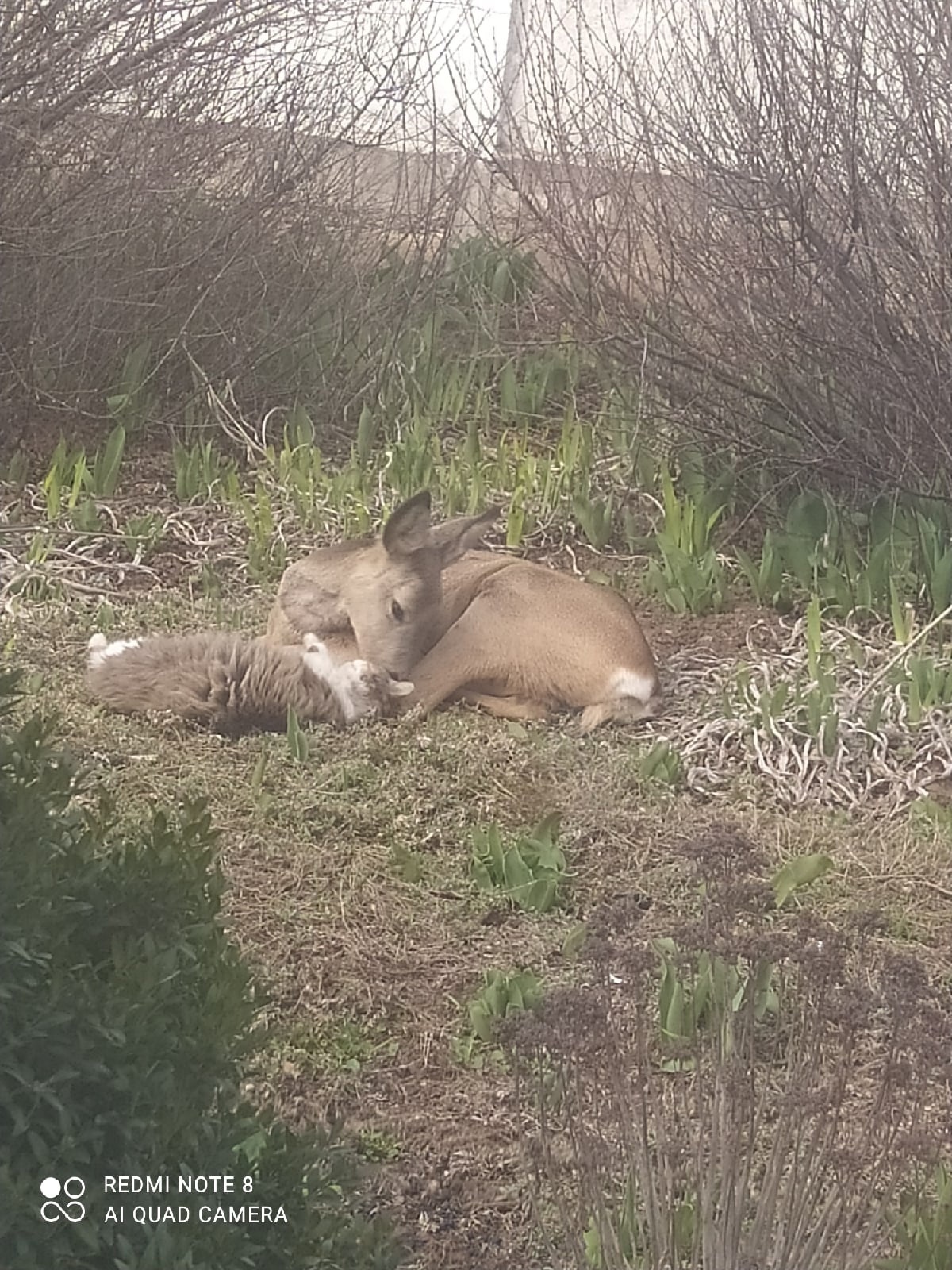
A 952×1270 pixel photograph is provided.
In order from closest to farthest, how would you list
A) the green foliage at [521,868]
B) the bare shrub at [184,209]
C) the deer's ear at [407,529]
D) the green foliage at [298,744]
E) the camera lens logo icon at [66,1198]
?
the camera lens logo icon at [66,1198] → the green foliage at [521,868] → the green foliage at [298,744] → the deer's ear at [407,529] → the bare shrub at [184,209]

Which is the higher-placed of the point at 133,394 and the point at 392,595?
the point at 133,394

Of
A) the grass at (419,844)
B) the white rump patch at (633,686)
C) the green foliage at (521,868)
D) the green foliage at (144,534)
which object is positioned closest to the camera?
the grass at (419,844)

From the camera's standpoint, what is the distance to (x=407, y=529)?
11.3 ft

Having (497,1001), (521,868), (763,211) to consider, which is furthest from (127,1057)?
(763,211)

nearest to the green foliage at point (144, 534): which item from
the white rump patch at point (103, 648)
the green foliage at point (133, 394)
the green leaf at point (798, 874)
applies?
the green foliage at point (133, 394)

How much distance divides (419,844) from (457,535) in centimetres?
70

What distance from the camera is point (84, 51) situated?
13.1 feet

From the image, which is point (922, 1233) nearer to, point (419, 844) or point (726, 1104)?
point (726, 1104)

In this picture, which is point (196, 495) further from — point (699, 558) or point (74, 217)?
point (699, 558)

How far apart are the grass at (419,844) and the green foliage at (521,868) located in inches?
1.2

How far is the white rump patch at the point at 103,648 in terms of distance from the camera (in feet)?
11.4

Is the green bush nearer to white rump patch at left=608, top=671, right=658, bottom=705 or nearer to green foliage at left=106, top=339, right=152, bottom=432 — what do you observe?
white rump patch at left=608, top=671, right=658, bottom=705

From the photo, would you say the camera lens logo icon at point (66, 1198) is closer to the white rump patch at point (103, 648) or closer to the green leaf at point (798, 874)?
the green leaf at point (798, 874)

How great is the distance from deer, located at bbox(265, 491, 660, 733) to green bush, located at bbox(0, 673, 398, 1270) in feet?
4.43
